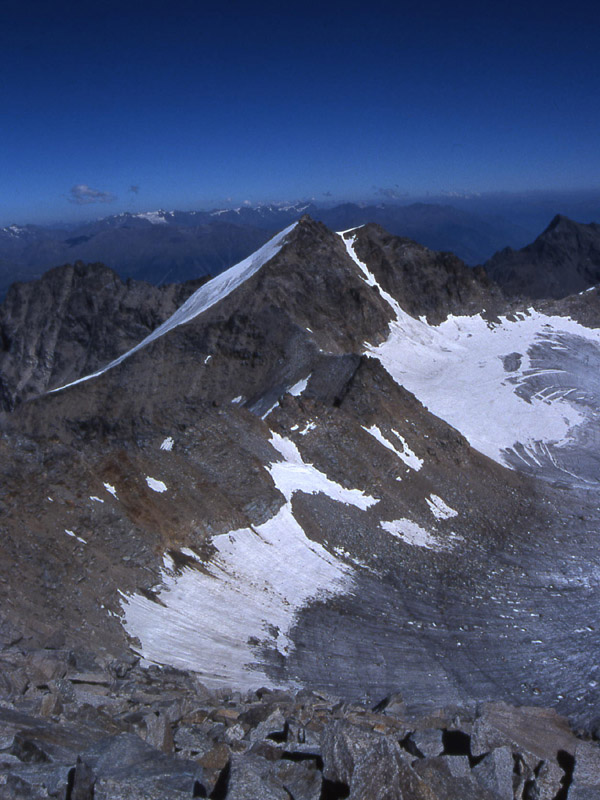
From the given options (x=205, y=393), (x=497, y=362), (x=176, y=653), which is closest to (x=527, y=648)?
(x=176, y=653)

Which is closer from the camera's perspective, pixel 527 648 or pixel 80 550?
pixel 80 550

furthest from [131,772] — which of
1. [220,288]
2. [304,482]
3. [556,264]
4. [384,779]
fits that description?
[556,264]

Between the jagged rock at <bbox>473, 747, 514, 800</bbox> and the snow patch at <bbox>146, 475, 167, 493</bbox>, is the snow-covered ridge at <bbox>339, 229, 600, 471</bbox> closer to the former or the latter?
the snow patch at <bbox>146, 475, 167, 493</bbox>

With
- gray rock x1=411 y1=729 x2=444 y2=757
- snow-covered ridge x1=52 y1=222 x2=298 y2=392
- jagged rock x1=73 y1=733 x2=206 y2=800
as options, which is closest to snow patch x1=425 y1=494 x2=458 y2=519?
gray rock x1=411 y1=729 x2=444 y2=757

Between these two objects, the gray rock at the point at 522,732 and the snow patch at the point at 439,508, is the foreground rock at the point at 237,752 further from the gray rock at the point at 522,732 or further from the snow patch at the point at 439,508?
the snow patch at the point at 439,508

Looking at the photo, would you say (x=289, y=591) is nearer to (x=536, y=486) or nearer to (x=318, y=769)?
(x=318, y=769)
